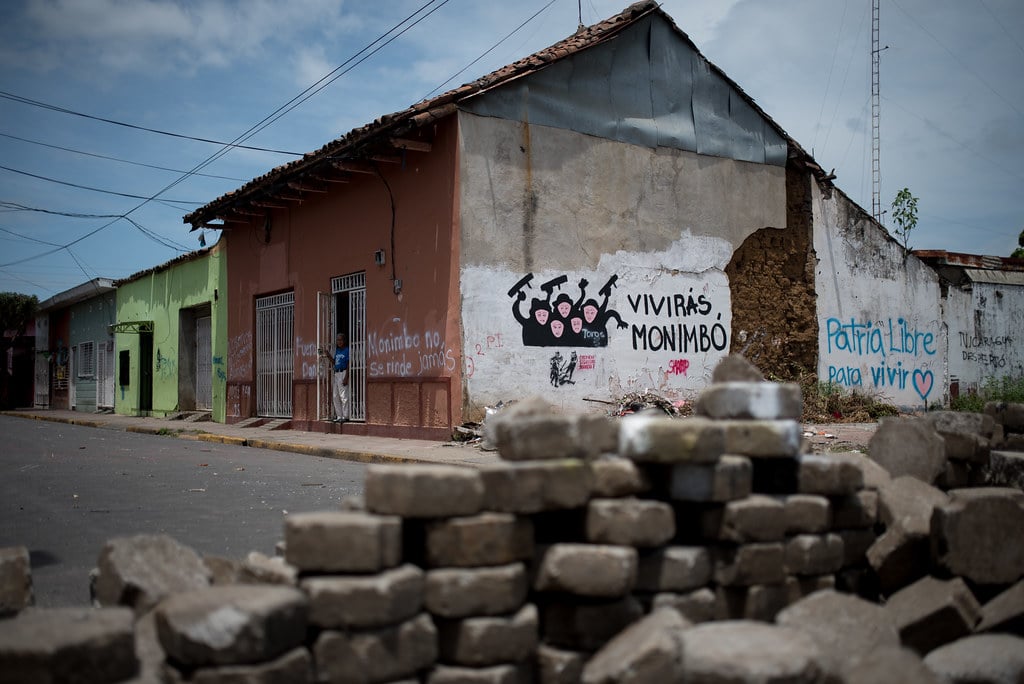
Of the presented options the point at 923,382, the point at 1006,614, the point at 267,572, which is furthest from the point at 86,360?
the point at 1006,614

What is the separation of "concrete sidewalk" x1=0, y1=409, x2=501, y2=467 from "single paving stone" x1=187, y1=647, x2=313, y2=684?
17.9 feet

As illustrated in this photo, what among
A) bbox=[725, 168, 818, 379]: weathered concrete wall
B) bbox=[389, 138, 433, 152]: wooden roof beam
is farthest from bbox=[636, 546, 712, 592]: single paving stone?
bbox=[725, 168, 818, 379]: weathered concrete wall

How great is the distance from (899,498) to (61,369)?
35.3 meters

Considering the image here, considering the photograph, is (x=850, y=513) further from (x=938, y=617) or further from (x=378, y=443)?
(x=378, y=443)

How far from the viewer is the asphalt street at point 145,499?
5082mm

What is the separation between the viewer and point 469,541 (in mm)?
2908

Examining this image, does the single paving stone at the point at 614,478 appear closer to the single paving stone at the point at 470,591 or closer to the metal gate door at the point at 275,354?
the single paving stone at the point at 470,591

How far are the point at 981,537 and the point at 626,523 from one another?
184 centimetres

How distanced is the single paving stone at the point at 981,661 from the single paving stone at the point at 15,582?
3474 millimetres

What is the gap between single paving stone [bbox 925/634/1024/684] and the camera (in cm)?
286

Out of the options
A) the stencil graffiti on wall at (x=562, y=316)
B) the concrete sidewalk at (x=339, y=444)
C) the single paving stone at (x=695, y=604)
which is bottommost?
the single paving stone at (x=695, y=604)

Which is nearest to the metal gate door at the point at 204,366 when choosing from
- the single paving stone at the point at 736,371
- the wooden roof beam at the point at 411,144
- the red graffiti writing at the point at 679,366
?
the wooden roof beam at the point at 411,144

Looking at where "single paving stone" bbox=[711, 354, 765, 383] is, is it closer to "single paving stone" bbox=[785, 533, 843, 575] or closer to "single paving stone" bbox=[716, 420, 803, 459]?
"single paving stone" bbox=[716, 420, 803, 459]

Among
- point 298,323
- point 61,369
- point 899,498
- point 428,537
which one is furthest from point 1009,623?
point 61,369
